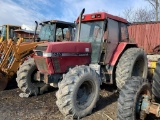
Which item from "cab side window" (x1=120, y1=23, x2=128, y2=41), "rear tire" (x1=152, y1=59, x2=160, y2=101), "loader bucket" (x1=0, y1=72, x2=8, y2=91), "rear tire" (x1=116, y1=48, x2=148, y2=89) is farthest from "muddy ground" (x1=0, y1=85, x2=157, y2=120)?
"cab side window" (x1=120, y1=23, x2=128, y2=41)

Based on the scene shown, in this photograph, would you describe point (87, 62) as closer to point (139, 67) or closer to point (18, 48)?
point (139, 67)

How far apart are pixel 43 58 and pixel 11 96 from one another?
1.87 metres

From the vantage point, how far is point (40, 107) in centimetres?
520

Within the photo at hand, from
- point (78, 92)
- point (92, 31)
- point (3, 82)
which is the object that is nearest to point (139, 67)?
point (92, 31)

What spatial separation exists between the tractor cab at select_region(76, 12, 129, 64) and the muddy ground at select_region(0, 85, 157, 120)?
1.10 metres

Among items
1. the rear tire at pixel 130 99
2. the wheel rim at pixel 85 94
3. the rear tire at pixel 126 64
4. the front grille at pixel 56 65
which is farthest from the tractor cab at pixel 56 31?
the rear tire at pixel 130 99

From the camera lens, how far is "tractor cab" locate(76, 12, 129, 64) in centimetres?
553

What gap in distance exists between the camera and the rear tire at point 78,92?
439 cm

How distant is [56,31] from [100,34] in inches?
101

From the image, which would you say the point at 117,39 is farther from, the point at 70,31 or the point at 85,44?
the point at 70,31

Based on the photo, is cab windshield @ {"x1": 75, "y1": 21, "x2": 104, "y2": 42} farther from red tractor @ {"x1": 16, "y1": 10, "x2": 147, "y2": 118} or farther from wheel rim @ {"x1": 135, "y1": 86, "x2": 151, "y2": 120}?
wheel rim @ {"x1": 135, "y1": 86, "x2": 151, "y2": 120}

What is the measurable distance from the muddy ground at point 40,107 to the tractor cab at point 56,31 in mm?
2133

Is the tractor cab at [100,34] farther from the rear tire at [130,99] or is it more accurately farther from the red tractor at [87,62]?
the rear tire at [130,99]

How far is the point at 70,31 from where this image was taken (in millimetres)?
7867
